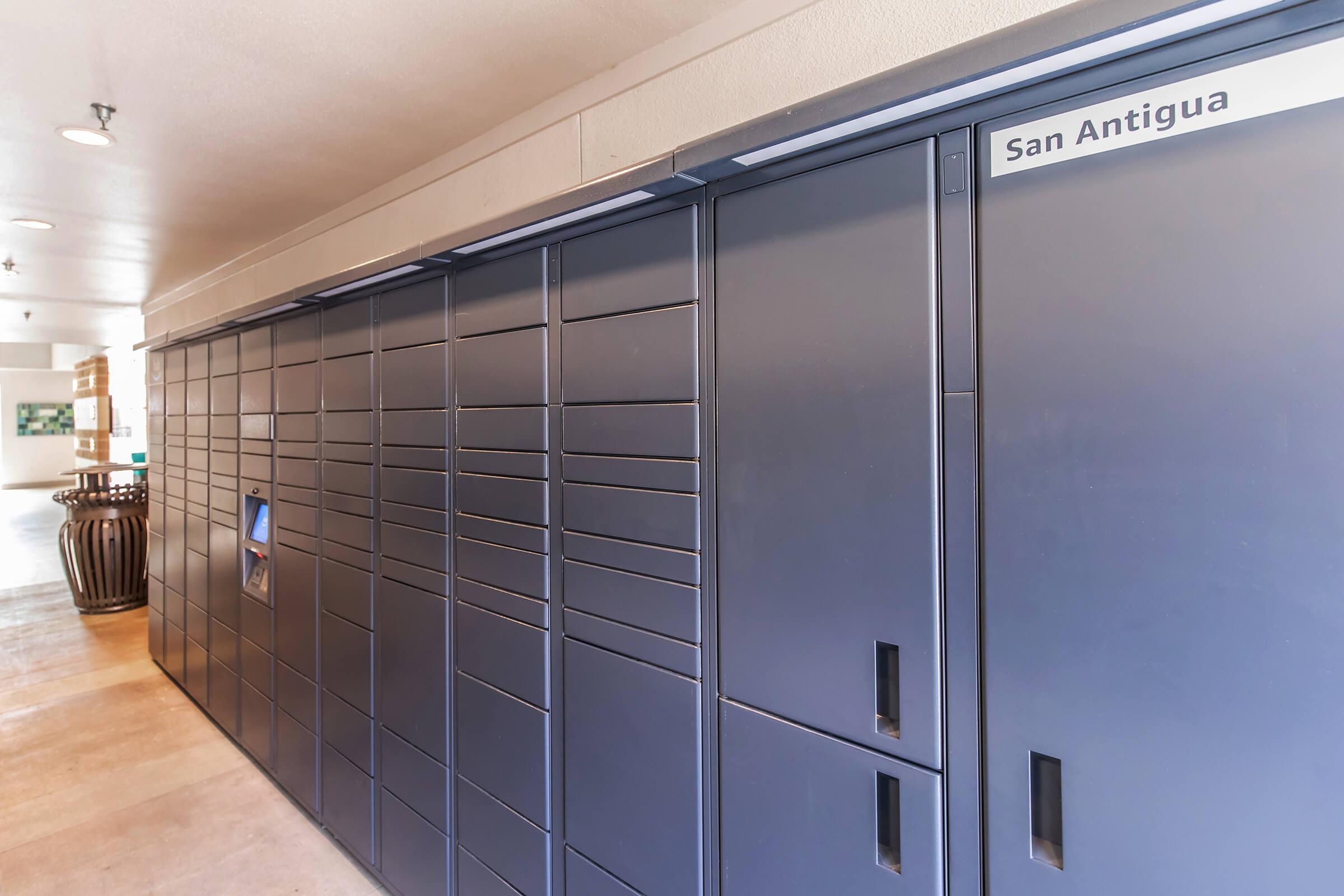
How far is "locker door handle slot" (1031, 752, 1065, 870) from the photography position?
1098 mm

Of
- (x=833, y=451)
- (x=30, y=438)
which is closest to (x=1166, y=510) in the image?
(x=833, y=451)

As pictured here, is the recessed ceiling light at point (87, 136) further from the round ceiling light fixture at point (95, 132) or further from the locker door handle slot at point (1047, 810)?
the locker door handle slot at point (1047, 810)

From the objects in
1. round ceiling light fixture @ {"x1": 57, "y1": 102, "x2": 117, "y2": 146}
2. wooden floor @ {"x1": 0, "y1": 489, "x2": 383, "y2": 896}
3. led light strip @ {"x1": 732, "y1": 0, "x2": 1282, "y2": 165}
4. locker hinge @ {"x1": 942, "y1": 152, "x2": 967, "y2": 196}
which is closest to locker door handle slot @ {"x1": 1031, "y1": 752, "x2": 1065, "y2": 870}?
locker hinge @ {"x1": 942, "y1": 152, "x2": 967, "y2": 196}

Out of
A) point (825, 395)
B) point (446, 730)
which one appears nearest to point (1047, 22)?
point (825, 395)

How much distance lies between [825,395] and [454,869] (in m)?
2.16

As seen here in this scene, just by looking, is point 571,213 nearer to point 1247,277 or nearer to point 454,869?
point 1247,277

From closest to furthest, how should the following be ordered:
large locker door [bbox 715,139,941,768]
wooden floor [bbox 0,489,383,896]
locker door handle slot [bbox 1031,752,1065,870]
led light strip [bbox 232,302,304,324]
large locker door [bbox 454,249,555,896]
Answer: locker door handle slot [bbox 1031,752,1065,870] → large locker door [bbox 715,139,941,768] → large locker door [bbox 454,249,555,896] → wooden floor [bbox 0,489,383,896] → led light strip [bbox 232,302,304,324]

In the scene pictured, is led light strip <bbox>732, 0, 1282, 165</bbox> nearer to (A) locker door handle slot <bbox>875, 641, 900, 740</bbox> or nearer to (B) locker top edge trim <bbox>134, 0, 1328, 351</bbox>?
(B) locker top edge trim <bbox>134, 0, 1328, 351</bbox>

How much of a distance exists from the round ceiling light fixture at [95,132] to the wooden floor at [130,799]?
299 cm

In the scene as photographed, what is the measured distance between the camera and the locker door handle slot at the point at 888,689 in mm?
1271

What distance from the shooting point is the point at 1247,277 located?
93cm

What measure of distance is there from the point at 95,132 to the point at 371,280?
1161 mm

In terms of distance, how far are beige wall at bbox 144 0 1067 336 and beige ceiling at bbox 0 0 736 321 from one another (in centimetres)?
6

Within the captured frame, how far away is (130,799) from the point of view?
3.30 m
